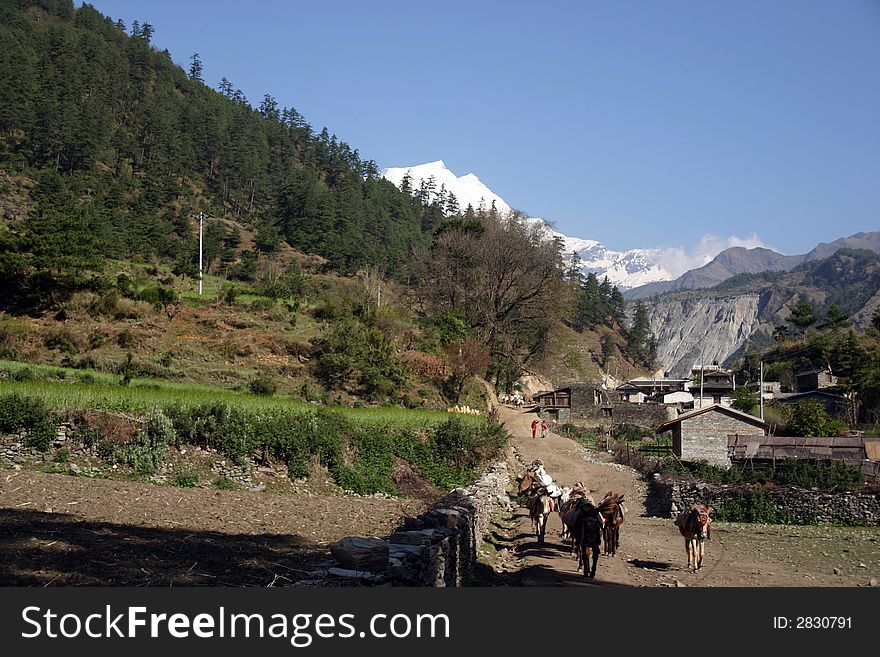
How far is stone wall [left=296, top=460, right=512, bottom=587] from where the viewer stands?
27.2 feet

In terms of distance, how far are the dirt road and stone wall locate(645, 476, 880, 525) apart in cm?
62

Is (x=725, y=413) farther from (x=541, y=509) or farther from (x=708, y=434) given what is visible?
(x=541, y=509)

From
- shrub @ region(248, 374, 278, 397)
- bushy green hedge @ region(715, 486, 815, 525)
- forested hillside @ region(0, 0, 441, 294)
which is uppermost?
forested hillside @ region(0, 0, 441, 294)

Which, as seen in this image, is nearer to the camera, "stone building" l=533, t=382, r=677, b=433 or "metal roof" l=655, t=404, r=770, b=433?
"metal roof" l=655, t=404, r=770, b=433

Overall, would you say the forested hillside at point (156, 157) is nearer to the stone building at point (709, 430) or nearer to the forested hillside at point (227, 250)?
the forested hillside at point (227, 250)

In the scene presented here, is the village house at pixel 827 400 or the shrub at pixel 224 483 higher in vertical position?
the village house at pixel 827 400

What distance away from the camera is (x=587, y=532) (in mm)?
13562

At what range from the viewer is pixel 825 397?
191ft

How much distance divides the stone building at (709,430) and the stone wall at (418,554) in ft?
60.8

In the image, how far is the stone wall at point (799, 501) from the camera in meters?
22.2

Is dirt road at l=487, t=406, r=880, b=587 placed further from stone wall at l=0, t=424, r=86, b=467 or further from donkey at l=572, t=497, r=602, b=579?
stone wall at l=0, t=424, r=86, b=467

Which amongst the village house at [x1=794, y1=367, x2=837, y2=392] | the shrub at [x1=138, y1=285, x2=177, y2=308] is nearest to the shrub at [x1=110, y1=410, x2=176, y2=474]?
the shrub at [x1=138, y1=285, x2=177, y2=308]

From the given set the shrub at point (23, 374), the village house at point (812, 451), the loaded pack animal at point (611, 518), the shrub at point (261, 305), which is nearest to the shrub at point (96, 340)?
the shrub at point (23, 374)

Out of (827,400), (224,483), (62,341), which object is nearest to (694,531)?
(224,483)
